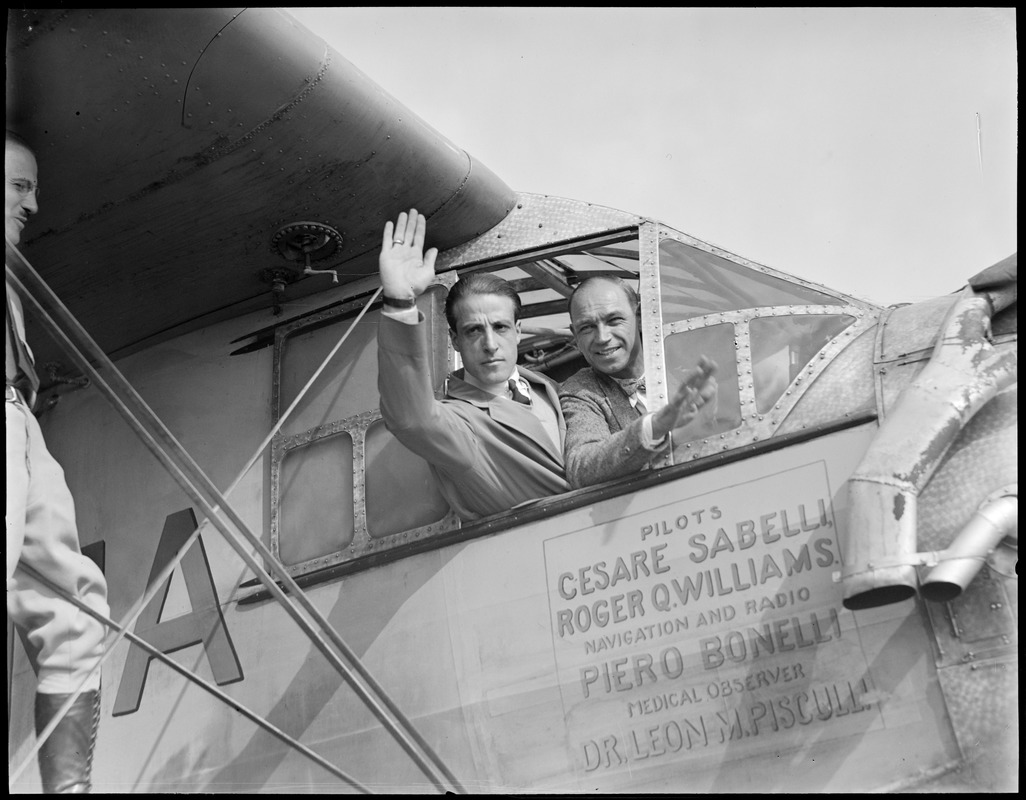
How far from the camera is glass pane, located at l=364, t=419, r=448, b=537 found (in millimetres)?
5777

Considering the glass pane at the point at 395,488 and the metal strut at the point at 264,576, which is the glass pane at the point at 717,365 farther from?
the metal strut at the point at 264,576

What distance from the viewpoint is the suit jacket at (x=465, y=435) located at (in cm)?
533

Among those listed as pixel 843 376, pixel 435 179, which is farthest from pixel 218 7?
pixel 843 376

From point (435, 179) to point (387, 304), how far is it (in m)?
1.13

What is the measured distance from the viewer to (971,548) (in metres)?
4.36

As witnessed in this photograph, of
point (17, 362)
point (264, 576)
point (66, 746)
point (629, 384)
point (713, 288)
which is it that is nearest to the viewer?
point (264, 576)

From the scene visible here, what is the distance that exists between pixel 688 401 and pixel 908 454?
34.0 inches

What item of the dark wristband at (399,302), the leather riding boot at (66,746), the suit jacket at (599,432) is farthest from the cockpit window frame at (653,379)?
the leather riding boot at (66,746)

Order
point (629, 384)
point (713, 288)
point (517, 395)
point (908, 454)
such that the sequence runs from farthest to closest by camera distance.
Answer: point (517, 395) < point (629, 384) < point (713, 288) < point (908, 454)

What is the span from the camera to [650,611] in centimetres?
506

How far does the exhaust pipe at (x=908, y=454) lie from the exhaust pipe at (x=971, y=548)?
10 cm

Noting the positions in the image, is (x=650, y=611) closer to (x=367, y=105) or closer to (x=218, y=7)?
(x=367, y=105)

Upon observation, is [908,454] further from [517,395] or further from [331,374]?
[331,374]

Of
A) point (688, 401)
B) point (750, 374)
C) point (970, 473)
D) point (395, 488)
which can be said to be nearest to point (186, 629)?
point (395, 488)
